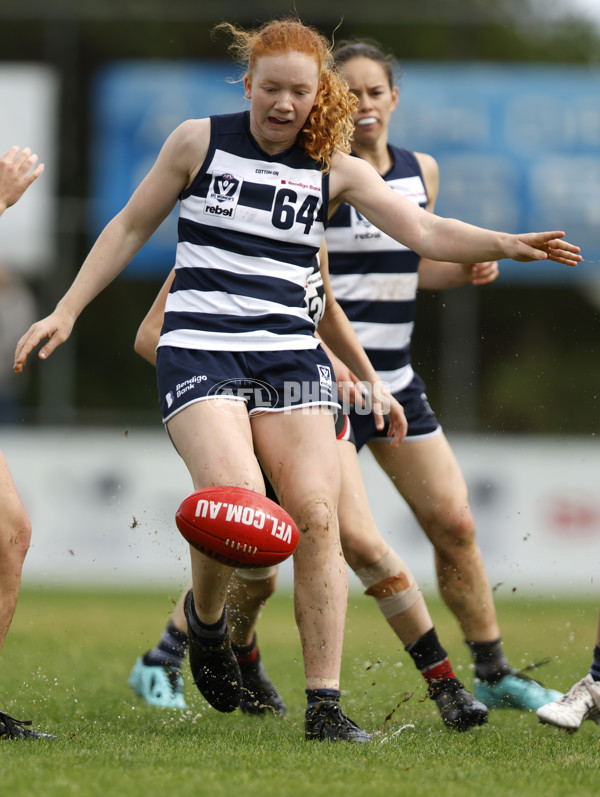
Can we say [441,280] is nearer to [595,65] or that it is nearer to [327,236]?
[327,236]

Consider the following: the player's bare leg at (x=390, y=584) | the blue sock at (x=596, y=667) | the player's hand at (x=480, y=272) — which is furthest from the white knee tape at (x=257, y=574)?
the player's hand at (x=480, y=272)

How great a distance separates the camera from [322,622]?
3904 mm

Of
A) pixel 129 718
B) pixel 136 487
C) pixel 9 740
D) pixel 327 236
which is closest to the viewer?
pixel 9 740

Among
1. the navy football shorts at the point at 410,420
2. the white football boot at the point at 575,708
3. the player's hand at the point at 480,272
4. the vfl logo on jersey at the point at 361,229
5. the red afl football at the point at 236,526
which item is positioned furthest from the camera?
the player's hand at the point at 480,272

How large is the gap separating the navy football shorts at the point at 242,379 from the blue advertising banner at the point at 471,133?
919 centimetres

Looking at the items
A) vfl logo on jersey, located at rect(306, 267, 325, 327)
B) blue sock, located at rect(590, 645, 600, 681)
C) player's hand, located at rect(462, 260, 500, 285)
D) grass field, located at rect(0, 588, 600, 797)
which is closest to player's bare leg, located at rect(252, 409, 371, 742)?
grass field, located at rect(0, 588, 600, 797)

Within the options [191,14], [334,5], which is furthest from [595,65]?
[191,14]

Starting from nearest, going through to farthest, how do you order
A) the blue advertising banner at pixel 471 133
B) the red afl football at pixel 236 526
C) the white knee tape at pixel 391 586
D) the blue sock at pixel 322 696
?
the red afl football at pixel 236 526
the blue sock at pixel 322 696
the white knee tape at pixel 391 586
the blue advertising banner at pixel 471 133

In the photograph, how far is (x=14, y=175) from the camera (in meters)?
3.99

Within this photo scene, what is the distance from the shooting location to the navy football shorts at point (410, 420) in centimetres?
487

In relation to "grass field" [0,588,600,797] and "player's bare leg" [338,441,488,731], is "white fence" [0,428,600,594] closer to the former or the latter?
"grass field" [0,588,600,797]

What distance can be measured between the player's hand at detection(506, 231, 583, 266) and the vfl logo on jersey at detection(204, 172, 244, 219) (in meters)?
0.91

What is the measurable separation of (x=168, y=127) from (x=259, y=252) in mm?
9598

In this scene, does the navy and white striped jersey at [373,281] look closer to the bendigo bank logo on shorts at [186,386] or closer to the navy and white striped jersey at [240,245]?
the navy and white striped jersey at [240,245]
